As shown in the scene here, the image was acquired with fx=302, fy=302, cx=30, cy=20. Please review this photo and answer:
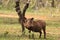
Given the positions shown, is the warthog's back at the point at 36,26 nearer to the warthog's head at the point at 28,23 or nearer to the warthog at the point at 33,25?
the warthog at the point at 33,25

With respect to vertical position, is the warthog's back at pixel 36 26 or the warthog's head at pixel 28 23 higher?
the warthog's head at pixel 28 23

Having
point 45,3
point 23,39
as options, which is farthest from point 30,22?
point 45,3

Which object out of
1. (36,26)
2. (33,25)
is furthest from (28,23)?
(36,26)

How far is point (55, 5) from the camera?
1789cm

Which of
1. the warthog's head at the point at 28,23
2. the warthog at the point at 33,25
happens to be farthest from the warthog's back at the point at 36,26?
the warthog's head at the point at 28,23

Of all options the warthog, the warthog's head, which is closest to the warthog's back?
the warthog

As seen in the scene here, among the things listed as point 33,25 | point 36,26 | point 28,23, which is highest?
point 28,23

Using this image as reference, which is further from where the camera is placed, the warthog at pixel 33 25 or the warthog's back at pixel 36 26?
the warthog's back at pixel 36 26

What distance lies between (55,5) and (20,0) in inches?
84.2

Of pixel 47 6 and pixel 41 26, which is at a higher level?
pixel 47 6

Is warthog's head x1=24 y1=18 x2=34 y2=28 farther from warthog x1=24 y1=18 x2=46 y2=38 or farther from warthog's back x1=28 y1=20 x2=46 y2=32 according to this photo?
warthog's back x1=28 y1=20 x2=46 y2=32

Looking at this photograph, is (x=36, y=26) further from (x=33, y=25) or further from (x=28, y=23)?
(x=28, y=23)

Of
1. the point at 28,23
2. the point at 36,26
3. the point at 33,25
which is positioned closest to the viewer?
the point at 28,23

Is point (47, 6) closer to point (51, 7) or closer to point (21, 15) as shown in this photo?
point (51, 7)
